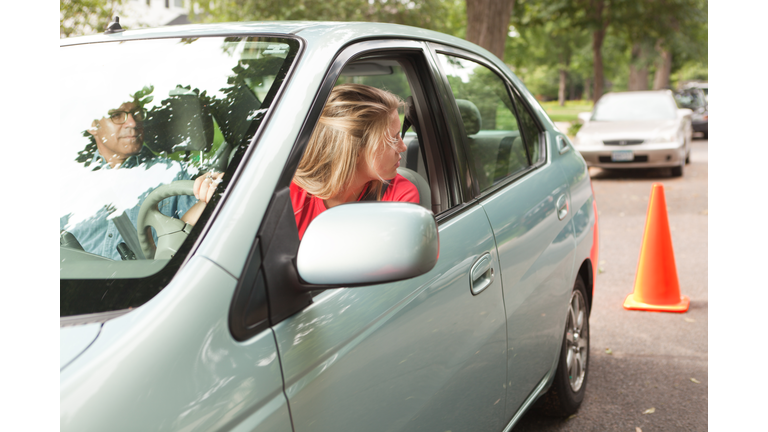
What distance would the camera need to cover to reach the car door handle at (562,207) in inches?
112

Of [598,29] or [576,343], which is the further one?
[598,29]

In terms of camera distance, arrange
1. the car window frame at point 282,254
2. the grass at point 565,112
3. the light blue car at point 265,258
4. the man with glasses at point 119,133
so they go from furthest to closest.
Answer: the grass at point 565,112 → the man with glasses at point 119,133 → the car window frame at point 282,254 → the light blue car at point 265,258

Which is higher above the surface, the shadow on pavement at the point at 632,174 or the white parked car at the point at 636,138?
the white parked car at the point at 636,138

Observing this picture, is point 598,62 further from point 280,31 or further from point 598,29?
point 280,31

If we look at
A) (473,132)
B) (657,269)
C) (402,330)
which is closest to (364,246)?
(402,330)

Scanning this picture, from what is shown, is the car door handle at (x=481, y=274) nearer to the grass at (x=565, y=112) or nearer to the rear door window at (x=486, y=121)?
the rear door window at (x=486, y=121)

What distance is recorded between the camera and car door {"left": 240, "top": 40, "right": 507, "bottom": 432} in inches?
50.1

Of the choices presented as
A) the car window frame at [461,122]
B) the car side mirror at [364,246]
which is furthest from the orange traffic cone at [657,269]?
the car side mirror at [364,246]

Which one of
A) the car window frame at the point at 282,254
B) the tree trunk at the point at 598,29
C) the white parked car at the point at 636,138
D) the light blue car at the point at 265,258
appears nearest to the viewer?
the light blue car at the point at 265,258

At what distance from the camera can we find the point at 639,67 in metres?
24.0

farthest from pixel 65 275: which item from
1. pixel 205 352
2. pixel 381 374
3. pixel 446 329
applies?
pixel 446 329

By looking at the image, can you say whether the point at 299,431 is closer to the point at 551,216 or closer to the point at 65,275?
the point at 65,275

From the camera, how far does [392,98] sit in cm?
207

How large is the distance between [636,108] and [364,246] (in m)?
12.6
